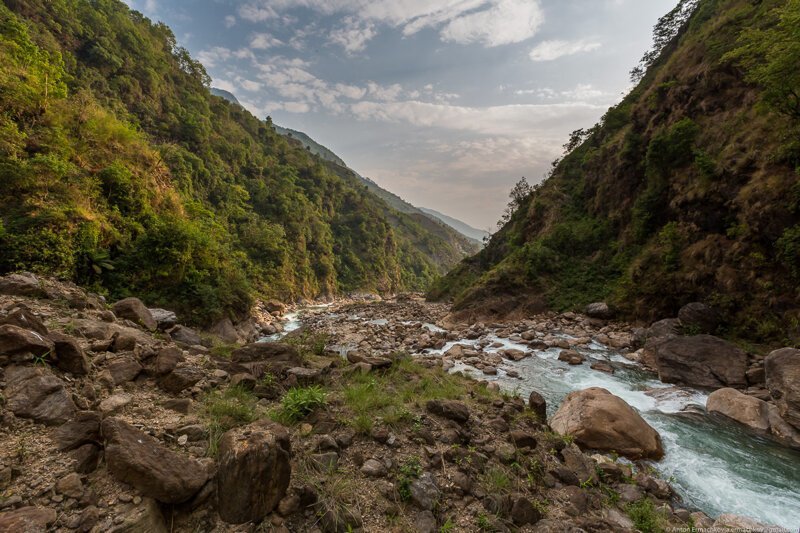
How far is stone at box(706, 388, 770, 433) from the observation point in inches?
293

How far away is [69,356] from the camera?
13.2 ft

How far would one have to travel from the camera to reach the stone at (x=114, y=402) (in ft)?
11.9

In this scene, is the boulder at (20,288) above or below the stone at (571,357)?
above

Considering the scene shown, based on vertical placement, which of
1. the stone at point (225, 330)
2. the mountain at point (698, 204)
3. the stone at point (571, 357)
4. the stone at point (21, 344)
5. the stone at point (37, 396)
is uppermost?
the mountain at point (698, 204)

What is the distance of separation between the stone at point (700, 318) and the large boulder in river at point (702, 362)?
95.7 inches

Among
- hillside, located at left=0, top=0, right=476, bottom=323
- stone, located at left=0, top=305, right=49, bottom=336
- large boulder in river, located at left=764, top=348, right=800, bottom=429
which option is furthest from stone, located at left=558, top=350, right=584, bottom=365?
hillside, located at left=0, top=0, right=476, bottom=323

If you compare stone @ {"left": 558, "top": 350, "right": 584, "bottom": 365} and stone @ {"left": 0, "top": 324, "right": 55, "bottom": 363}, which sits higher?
stone @ {"left": 0, "top": 324, "right": 55, "bottom": 363}

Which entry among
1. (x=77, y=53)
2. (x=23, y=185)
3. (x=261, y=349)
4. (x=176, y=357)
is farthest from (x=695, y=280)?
(x=77, y=53)

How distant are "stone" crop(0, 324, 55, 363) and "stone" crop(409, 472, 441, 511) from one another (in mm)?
4602

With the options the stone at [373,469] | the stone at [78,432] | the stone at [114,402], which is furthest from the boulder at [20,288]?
the stone at [373,469]

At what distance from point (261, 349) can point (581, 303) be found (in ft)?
67.3

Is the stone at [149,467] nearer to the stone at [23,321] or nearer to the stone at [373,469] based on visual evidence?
the stone at [373,469]

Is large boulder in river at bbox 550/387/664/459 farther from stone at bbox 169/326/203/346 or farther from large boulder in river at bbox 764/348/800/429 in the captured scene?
stone at bbox 169/326/203/346

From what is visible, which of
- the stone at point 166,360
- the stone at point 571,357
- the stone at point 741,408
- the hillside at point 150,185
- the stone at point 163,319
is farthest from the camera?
the stone at point 571,357
